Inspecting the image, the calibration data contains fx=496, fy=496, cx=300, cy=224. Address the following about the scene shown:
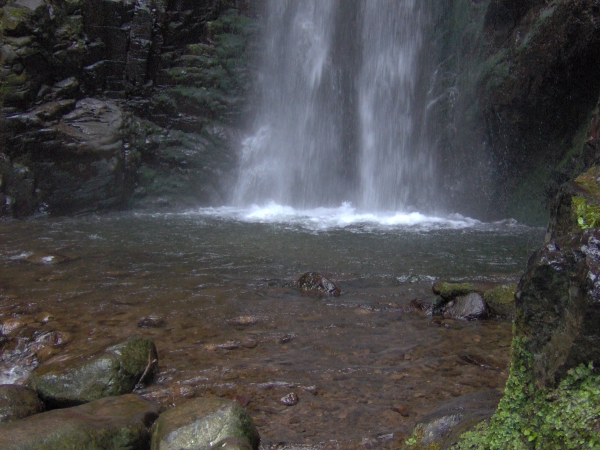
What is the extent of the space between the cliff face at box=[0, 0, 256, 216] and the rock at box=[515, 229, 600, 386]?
525 inches

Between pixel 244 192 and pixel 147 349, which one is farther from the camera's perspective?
pixel 244 192

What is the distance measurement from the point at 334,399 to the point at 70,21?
46.0 feet

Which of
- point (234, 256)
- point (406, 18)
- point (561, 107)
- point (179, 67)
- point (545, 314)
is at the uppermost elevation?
point (406, 18)

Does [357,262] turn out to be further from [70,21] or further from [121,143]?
[70,21]

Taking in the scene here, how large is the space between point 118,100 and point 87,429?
13.8 meters

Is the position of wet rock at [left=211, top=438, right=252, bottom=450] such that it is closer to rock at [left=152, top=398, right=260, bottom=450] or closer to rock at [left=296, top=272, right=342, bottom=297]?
rock at [left=152, top=398, right=260, bottom=450]

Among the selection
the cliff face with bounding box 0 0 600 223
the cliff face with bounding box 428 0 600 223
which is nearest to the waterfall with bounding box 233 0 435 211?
the cliff face with bounding box 0 0 600 223

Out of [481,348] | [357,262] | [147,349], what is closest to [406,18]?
[357,262]

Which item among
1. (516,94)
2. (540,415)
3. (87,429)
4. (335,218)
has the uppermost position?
(516,94)

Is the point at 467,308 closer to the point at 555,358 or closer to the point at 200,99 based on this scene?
the point at 555,358

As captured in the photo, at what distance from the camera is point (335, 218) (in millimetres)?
14086

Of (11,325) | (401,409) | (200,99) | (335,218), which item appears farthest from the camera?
(200,99)

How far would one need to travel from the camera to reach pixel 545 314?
2.30 m

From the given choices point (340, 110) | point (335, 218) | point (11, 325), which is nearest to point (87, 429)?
point (11, 325)
